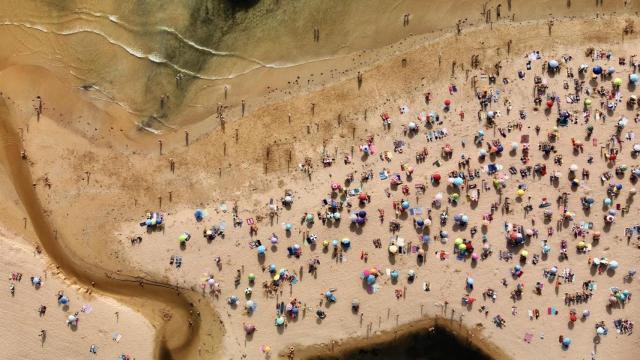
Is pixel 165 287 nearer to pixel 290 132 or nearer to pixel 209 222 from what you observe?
pixel 209 222

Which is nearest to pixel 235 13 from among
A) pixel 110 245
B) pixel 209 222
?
pixel 209 222

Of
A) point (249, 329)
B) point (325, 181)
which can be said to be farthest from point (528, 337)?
point (249, 329)

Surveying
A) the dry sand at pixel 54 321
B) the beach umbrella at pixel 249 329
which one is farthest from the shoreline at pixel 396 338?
the dry sand at pixel 54 321

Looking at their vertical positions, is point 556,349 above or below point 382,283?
below

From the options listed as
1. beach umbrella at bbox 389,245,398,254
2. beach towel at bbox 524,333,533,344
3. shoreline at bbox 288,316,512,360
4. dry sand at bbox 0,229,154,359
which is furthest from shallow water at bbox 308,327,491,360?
dry sand at bbox 0,229,154,359

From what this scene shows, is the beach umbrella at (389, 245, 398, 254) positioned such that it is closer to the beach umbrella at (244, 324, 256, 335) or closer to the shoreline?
the shoreline

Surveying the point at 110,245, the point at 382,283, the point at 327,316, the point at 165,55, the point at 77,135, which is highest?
the point at 165,55

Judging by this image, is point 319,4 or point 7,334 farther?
point 319,4

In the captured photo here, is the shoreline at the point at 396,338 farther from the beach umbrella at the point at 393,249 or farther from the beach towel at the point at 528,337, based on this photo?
the beach umbrella at the point at 393,249
